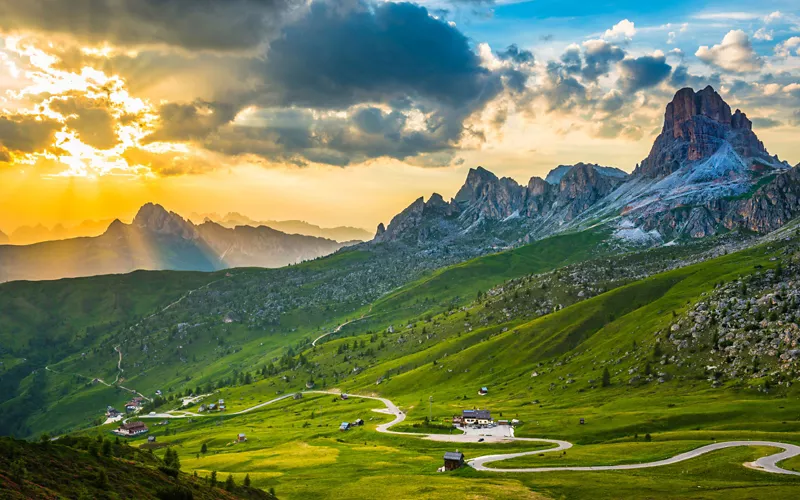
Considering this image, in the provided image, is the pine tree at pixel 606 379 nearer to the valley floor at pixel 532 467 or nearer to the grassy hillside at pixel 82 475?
the valley floor at pixel 532 467

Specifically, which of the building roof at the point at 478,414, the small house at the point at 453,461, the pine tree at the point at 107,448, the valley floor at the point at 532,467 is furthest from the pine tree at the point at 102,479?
the building roof at the point at 478,414

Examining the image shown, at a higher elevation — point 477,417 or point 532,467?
point 532,467

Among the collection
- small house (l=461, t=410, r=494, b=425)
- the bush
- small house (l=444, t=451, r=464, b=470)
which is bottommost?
small house (l=461, t=410, r=494, b=425)

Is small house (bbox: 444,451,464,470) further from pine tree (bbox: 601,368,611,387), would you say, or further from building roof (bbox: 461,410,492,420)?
pine tree (bbox: 601,368,611,387)

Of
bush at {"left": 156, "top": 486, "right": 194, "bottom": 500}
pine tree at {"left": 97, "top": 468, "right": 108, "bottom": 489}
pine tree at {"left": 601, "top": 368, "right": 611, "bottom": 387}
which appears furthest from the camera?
pine tree at {"left": 601, "top": 368, "right": 611, "bottom": 387}

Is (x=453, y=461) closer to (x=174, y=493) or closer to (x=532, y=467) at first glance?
(x=532, y=467)

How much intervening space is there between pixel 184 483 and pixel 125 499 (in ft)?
46.3

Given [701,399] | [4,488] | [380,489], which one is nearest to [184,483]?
[4,488]

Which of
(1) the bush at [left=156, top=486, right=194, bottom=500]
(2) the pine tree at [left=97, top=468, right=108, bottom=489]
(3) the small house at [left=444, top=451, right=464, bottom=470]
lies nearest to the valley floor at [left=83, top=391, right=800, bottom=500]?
(3) the small house at [left=444, top=451, right=464, bottom=470]

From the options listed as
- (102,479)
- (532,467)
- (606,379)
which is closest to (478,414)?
(606,379)

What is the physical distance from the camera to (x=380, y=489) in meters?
91.8

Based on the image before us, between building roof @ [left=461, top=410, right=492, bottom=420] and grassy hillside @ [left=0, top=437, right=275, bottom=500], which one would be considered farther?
building roof @ [left=461, top=410, right=492, bottom=420]

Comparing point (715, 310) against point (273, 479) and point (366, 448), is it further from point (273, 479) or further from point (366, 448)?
point (273, 479)

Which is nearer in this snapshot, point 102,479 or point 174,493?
point 102,479
